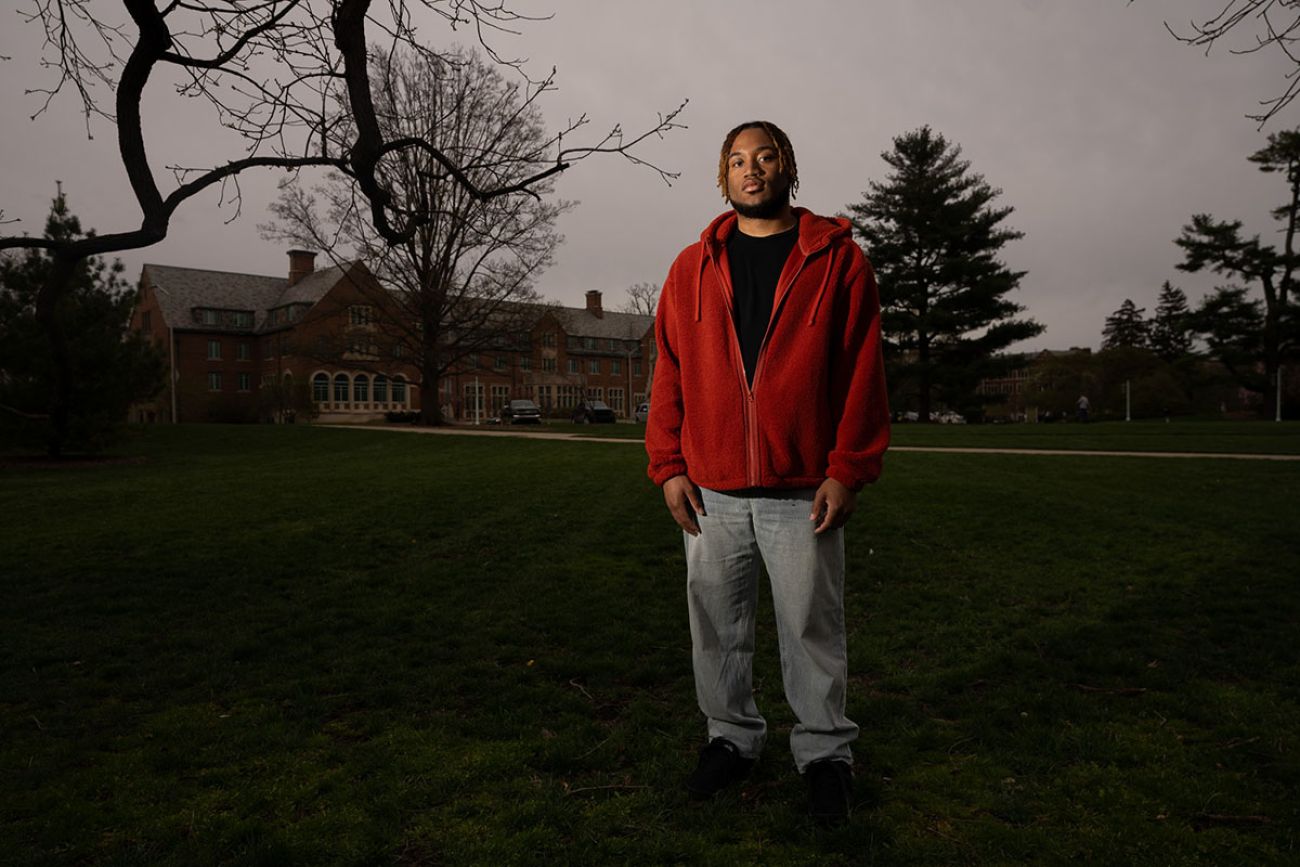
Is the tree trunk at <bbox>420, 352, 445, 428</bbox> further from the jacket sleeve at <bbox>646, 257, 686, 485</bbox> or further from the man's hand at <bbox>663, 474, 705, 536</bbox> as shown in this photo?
the man's hand at <bbox>663, 474, 705, 536</bbox>

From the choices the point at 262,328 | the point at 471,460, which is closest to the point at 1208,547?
the point at 471,460

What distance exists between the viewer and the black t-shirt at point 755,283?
107 inches

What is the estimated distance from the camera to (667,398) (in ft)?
9.57

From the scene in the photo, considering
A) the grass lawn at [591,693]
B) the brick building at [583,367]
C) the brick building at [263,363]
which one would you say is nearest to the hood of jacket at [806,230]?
the grass lawn at [591,693]

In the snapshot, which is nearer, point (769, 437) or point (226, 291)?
point (769, 437)

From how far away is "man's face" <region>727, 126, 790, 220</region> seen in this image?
8.87 feet

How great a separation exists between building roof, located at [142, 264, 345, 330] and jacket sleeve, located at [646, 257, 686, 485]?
51111 millimetres

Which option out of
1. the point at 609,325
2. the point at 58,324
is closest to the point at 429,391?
the point at 58,324

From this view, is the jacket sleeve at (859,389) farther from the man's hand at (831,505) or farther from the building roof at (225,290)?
the building roof at (225,290)

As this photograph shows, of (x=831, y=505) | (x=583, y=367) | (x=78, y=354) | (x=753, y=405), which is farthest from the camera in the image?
(x=583, y=367)

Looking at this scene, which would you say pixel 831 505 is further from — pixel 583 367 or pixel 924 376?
pixel 583 367

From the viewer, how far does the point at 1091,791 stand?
9.40 feet

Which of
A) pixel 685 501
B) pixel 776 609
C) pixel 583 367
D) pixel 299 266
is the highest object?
pixel 299 266

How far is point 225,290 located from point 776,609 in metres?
59.4
